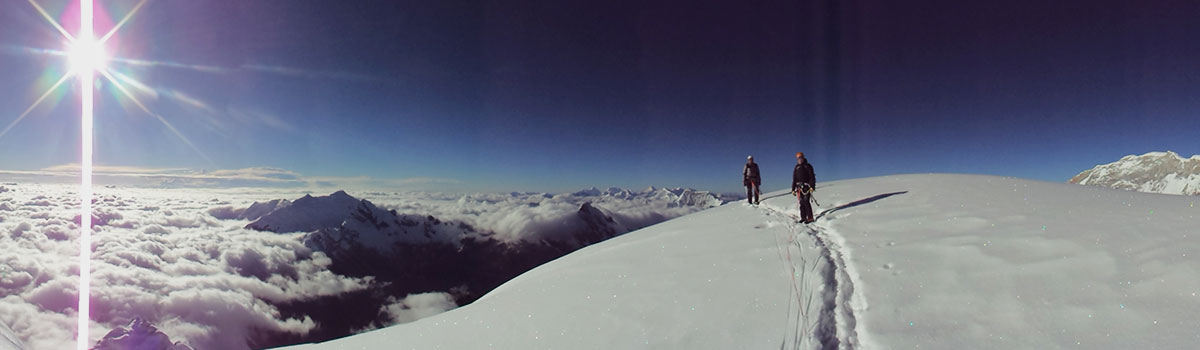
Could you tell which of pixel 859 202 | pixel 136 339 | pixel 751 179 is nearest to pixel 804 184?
pixel 859 202

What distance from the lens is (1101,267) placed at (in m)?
4.86

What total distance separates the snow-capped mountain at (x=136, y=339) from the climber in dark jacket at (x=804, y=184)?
8283 inches

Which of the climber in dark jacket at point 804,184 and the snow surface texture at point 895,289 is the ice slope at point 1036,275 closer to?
the snow surface texture at point 895,289

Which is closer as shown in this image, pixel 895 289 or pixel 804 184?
pixel 895 289

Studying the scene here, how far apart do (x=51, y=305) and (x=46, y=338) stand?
36168 mm

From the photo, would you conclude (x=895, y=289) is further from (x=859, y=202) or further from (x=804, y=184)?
(x=859, y=202)

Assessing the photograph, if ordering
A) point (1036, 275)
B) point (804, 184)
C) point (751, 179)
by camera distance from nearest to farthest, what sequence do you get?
point (1036, 275) < point (804, 184) < point (751, 179)

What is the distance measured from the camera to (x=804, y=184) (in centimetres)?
1079

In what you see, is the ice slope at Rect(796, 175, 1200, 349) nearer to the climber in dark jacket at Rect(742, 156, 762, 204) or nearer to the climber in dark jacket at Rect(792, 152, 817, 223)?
the climber in dark jacket at Rect(792, 152, 817, 223)

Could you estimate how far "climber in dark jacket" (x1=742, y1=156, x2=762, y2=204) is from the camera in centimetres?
1566

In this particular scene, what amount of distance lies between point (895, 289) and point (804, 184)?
5736 millimetres

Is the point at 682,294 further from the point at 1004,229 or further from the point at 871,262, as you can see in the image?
the point at 1004,229

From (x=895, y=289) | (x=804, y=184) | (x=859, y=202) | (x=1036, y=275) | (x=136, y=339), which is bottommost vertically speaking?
(x=136, y=339)

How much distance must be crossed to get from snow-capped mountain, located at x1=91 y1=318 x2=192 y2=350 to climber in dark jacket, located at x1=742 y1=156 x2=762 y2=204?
682 ft
